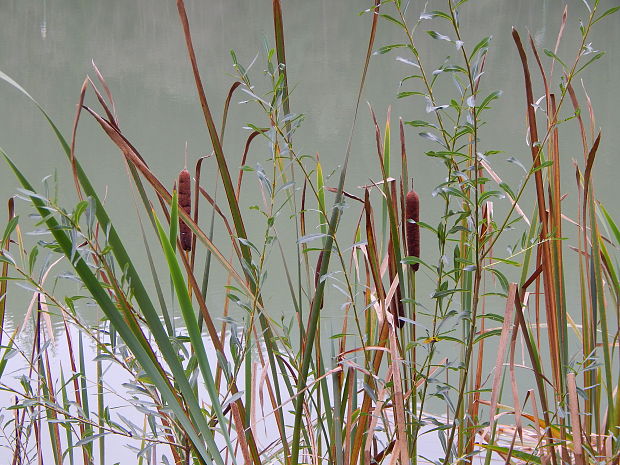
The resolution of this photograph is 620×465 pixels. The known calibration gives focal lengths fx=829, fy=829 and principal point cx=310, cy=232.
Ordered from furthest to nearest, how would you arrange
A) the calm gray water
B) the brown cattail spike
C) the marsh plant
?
the calm gray water
the brown cattail spike
the marsh plant

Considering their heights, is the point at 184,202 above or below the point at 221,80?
below

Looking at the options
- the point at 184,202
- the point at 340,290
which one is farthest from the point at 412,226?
the point at 184,202

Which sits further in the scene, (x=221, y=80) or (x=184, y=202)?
(x=221, y=80)

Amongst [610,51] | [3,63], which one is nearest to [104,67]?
[3,63]

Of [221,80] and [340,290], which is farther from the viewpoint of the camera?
[221,80]

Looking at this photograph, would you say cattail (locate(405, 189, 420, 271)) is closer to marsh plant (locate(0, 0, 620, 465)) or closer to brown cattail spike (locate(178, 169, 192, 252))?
marsh plant (locate(0, 0, 620, 465))

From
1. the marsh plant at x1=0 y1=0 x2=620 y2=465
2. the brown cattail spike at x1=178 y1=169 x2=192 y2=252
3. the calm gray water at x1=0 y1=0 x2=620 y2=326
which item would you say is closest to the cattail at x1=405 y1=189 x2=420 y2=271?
the marsh plant at x1=0 y1=0 x2=620 y2=465

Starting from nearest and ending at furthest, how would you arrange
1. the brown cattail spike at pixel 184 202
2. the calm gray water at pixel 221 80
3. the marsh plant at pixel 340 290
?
the marsh plant at pixel 340 290 < the brown cattail spike at pixel 184 202 < the calm gray water at pixel 221 80

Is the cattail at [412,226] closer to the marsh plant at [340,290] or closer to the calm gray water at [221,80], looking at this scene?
the marsh plant at [340,290]

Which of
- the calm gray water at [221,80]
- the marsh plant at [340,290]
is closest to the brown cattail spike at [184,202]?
the marsh plant at [340,290]

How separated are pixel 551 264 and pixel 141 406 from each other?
1.27 feet

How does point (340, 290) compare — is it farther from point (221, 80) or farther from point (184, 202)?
point (221, 80)

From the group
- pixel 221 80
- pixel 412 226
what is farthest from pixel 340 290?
pixel 221 80

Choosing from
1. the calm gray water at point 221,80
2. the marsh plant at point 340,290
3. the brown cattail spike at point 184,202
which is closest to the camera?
the marsh plant at point 340,290
